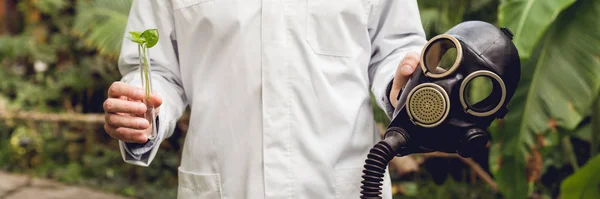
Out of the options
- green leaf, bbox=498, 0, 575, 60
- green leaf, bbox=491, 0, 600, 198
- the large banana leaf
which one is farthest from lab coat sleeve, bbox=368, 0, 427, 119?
the large banana leaf

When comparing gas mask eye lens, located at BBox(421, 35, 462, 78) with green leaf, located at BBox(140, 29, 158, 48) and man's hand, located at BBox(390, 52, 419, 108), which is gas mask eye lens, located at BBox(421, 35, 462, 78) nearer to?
man's hand, located at BBox(390, 52, 419, 108)

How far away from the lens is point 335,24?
1383mm

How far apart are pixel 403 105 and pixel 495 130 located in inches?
77.1

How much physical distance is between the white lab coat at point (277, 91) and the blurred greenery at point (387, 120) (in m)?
1.17

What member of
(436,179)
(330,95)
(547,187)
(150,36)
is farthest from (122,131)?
(547,187)

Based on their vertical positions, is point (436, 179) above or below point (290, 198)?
below

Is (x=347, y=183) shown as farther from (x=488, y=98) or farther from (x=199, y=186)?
(x=488, y=98)

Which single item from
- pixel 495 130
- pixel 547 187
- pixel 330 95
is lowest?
pixel 547 187

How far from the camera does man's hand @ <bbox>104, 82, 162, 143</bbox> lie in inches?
45.3

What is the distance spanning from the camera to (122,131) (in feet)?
3.83

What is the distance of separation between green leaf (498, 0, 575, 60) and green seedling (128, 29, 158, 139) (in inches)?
60.9

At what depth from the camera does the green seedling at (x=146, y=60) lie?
3.77 ft

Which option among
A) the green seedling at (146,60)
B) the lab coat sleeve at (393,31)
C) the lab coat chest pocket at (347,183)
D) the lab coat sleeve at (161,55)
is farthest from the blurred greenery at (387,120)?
the green seedling at (146,60)

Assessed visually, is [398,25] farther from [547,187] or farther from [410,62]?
[547,187]
